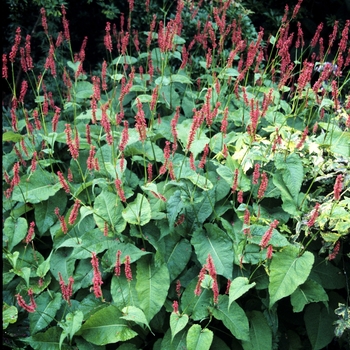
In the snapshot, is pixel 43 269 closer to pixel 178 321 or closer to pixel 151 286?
pixel 151 286

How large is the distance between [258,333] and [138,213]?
Result: 32.5 inches

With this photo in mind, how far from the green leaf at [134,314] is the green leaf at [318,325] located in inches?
36.0

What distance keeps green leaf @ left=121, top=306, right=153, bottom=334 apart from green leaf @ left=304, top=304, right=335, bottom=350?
0.91 m

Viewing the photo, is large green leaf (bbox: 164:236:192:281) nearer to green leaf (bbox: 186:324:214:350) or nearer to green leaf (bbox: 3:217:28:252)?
green leaf (bbox: 186:324:214:350)

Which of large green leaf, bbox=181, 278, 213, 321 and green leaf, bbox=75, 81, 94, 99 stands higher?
green leaf, bbox=75, 81, 94, 99

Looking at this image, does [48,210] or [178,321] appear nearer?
[178,321]

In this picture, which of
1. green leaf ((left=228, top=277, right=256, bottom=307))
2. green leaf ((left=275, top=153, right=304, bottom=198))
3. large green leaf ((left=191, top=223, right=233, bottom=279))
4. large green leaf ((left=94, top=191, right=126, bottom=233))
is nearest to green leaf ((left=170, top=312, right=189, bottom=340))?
green leaf ((left=228, top=277, right=256, bottom=307))

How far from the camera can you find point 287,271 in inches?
97.0

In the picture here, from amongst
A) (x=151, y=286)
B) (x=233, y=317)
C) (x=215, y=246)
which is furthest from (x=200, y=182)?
(x=233, y=317)

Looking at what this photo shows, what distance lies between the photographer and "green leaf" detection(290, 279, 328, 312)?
2.55 m

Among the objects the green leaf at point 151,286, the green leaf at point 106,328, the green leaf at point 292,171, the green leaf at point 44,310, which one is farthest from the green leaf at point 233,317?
the green leaf at point 44,310

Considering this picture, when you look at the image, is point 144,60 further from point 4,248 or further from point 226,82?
point 4,248

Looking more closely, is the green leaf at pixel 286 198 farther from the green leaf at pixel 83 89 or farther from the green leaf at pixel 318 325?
the green leaf at pixel 83 89

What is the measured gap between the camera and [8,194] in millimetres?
2820
